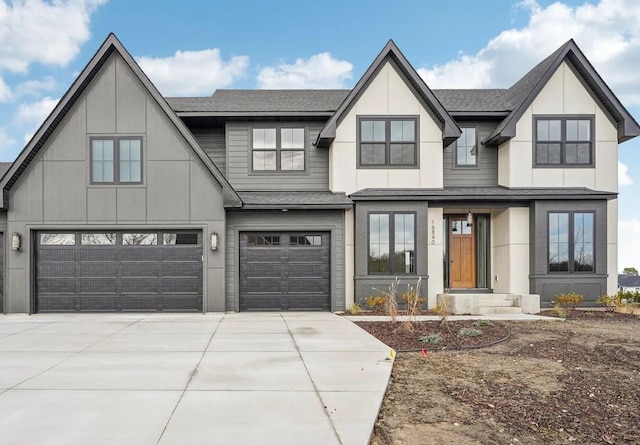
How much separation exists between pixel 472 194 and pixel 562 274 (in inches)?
149

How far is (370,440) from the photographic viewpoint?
4.38 meters

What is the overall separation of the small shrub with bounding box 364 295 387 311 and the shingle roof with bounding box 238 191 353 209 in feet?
9.32

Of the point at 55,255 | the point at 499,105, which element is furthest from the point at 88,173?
the point at 499,105

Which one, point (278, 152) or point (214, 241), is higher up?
point (278, 152)

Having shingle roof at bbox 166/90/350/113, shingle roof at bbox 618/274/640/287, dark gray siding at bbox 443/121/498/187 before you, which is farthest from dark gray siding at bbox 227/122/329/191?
shingle roof at bbox 618/274/640/287

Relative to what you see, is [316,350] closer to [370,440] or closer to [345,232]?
[370,440]

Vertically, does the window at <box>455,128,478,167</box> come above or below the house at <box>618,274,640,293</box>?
above

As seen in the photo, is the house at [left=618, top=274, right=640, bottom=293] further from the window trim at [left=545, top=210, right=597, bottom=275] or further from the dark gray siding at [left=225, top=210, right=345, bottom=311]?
the dark gray siding at [left=225, top=210, right=345, bottom=311]

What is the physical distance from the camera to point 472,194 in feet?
47.3

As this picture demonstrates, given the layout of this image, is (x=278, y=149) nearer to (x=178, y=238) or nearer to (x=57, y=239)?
(x=178, y=238)

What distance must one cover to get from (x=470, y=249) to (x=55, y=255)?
13.2 metres

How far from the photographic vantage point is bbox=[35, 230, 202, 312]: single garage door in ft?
45.1

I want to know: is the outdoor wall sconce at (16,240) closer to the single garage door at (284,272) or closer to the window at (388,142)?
the single garage door at (284,272)

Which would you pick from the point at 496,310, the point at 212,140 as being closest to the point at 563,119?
the point at 496,310
